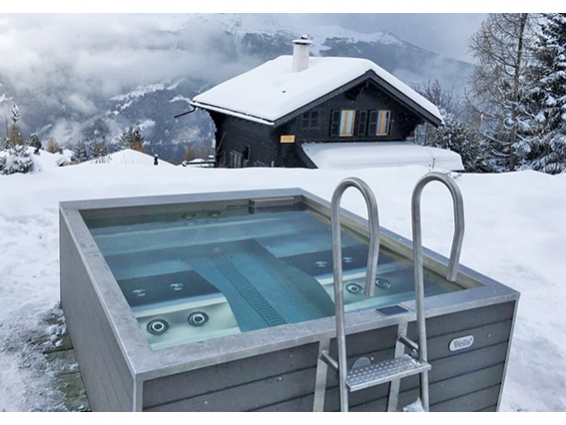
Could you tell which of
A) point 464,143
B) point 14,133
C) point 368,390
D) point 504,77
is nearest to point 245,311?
point 368,390

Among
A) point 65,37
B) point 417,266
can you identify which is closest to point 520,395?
point 417,266

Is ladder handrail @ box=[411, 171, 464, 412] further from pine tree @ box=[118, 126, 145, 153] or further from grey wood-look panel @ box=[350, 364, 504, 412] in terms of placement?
pine tree @ box=[118, 126, 145, 153]

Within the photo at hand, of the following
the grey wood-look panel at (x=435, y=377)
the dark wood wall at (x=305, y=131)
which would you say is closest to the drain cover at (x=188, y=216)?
the grey wood-look panel at (x=435, y=377)

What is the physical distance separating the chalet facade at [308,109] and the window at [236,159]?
2 centimetres

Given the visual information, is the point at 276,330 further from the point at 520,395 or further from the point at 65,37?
the point at 65,37

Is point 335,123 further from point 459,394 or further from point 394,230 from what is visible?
point 459,394

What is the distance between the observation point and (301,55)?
39.0ft

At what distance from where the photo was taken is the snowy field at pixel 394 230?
2.66 metres

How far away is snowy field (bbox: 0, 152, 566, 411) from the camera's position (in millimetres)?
2658

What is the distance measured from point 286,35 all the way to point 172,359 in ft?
109

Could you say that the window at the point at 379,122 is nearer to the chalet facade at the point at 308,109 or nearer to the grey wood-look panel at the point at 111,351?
the chalet facade at the point at 308,109

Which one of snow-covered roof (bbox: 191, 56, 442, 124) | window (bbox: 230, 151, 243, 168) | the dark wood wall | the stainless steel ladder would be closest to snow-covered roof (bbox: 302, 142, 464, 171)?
the dark wood wall

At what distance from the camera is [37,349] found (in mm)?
2697

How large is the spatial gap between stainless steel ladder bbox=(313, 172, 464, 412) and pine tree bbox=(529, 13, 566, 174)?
→ 1176 centimetres
